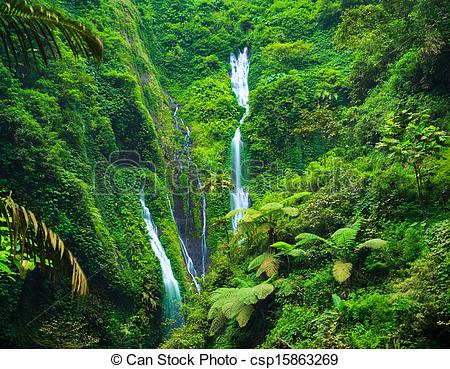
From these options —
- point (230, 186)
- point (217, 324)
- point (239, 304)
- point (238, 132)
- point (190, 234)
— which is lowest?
point (217, 324)

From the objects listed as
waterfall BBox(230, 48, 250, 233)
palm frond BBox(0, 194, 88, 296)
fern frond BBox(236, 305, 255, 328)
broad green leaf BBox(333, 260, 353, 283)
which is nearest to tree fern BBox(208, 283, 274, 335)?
fern frond BBox(236, 305, 255, 328)

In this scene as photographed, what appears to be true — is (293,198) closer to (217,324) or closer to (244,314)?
(244,314)

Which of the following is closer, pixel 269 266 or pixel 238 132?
pixel 269 266

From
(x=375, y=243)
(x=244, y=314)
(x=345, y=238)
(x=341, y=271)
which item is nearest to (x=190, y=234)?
(x=244, y=314)

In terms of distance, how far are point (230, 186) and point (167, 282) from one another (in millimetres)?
4146

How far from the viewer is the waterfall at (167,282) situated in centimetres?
1480

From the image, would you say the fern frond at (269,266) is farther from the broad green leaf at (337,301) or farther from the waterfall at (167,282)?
the waterfall at (167,282)

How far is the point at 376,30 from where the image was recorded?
18.0 metres

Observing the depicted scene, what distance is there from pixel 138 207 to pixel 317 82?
11.5 meters

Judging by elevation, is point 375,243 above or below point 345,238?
below

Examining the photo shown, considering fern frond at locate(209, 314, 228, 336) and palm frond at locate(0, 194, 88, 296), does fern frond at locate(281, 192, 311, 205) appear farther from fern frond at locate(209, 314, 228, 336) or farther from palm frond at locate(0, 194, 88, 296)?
palm frond at locate(0, 194, 88, 296)

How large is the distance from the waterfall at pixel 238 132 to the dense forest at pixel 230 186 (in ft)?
0.38

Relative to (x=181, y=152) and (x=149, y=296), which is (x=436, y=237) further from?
(x=181, y=152)

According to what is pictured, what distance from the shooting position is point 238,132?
74.2 ft
